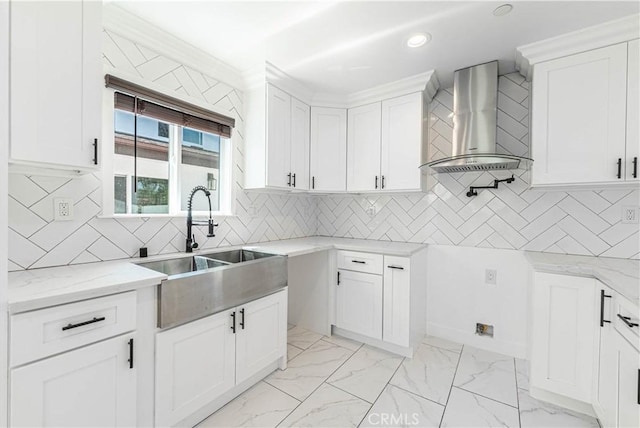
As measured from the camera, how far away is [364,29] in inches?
72.8

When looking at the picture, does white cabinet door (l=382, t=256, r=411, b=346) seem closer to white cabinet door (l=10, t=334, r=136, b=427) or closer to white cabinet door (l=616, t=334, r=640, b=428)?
white cabinet door (l=616, t=334, r=640, b=428)

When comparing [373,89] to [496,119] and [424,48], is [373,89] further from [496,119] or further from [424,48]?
[496,119]

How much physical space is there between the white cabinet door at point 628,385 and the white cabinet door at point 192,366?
6.41ft

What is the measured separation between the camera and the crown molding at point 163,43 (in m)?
1.73

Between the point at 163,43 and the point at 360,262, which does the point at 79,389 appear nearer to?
the point at 360,262

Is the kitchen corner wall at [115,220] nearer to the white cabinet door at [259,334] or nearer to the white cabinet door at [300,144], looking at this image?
the white cabinet door at [300,144]

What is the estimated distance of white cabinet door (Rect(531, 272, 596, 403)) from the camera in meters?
1.62

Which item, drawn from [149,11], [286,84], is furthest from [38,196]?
[286,84]

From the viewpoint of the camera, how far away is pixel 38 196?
152 cm

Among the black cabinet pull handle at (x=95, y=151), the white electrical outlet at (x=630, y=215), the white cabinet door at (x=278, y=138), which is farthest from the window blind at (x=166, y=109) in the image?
the white electrical outlet at (x=630, y=215)

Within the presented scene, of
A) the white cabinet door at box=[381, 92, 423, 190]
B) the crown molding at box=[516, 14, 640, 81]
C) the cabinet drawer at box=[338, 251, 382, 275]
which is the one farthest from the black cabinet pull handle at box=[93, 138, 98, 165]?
the crown molding at box=[516, 14, 640, 81]

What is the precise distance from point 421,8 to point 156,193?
7.31ft

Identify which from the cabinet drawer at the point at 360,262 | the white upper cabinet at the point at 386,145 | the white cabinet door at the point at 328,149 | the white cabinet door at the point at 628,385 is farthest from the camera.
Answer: the white cabinet door at the point at 328,149

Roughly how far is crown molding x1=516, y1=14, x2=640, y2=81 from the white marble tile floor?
2.36 metres
